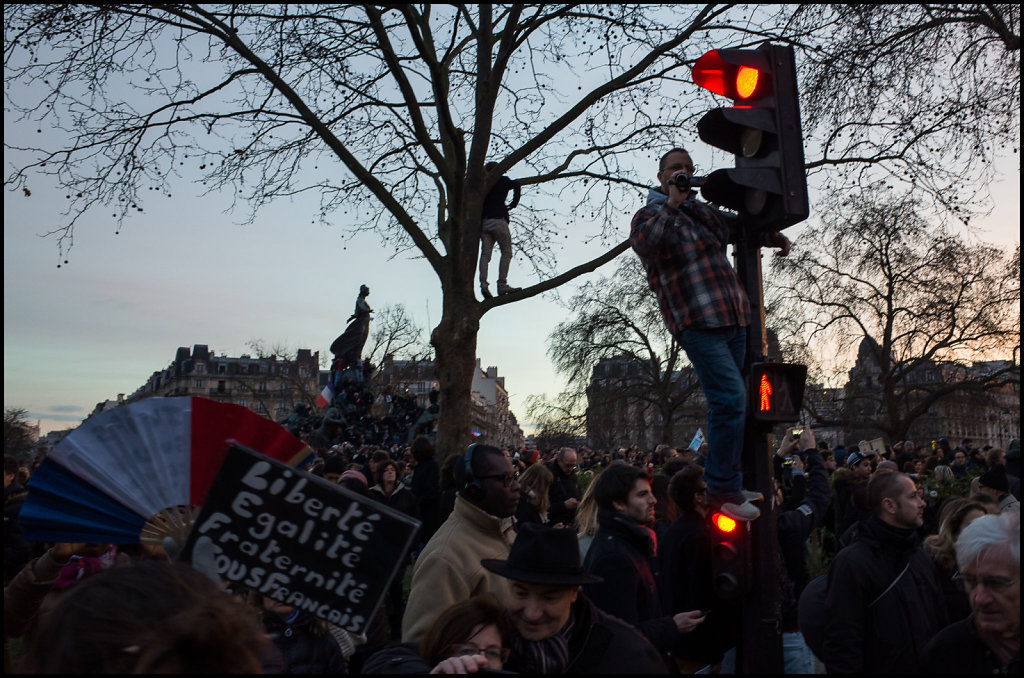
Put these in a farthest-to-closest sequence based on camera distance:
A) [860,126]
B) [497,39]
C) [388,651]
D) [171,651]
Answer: [497,39], [860,126], [388,651], [171,651]

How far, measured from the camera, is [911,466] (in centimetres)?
1104

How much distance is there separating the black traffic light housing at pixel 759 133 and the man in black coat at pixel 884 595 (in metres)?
1.53

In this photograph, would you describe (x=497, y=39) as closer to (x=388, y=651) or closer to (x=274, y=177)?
(x=274, y=177)

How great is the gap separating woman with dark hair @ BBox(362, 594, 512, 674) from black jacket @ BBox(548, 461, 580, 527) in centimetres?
580

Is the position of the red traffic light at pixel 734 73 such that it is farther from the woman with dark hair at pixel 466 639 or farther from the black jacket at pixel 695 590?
the woman with dark hair at pixel 466 639

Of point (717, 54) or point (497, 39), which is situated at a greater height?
point (497, 39)

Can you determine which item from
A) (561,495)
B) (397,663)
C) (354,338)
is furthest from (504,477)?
(354,338)

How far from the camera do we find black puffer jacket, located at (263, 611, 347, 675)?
125 inches

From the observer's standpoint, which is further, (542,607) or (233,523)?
(542,607)

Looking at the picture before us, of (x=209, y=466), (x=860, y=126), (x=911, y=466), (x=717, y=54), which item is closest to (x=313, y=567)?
(x=209, y=466)

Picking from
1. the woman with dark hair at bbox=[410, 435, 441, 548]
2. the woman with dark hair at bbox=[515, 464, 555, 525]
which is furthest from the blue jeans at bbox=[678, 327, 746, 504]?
the woman with dark hair at bbox=[410, 435, 441, 548]

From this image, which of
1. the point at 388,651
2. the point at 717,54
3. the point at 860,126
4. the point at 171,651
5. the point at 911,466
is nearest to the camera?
the point at 171,651

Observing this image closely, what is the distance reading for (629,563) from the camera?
13.1 feet

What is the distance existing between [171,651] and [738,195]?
2.98 m
